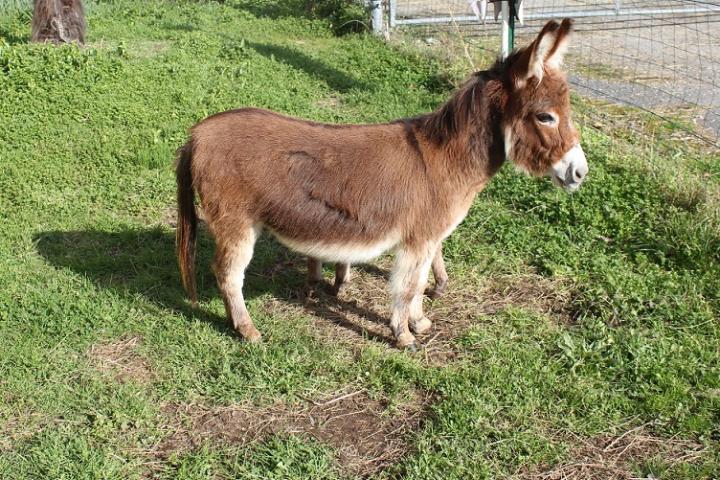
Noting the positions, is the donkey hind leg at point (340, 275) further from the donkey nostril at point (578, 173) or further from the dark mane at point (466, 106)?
the donkey nostril at point (578, 173)

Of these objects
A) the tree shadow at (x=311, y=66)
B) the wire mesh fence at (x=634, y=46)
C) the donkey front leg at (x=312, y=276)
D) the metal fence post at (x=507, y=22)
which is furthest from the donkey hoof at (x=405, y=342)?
the tree shadow at (x=311, y=66)

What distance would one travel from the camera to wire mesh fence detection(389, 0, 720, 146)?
7.55 meters

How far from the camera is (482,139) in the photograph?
3.75 meters

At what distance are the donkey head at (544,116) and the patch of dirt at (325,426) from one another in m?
1.50

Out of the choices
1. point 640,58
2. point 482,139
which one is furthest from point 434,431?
point 640,58

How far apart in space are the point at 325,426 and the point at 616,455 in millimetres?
1524

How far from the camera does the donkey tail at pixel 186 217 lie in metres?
4.04

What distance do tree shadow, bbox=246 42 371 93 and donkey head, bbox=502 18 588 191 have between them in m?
4.76

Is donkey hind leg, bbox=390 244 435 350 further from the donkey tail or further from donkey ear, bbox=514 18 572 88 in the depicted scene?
the donkey tail

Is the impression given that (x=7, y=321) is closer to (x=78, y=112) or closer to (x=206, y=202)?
(x=206, y=202)

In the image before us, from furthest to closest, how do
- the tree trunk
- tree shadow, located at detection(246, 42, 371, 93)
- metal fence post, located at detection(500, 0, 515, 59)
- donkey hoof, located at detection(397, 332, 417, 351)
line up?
the tree trunk, tree shadow, located at detection(246, 42, 371, 93), metal fence post, located at detection(500, 0, 515, 59), donkey hoof, located at detection(397, 332, 417, 351)

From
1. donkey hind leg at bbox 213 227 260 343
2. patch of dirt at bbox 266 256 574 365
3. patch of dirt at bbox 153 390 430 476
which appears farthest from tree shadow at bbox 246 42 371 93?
patch of dirt at bbox 153 390 430 476

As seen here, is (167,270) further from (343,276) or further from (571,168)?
(571,168)

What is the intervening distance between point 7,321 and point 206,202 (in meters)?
1.66
